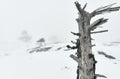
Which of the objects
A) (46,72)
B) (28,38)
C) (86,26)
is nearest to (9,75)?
(46,72)

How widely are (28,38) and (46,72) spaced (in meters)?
111

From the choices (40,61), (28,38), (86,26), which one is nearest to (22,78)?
(40,61)

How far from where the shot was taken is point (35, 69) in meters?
43.3

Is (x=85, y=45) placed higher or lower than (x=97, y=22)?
lower

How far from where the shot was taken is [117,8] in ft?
31.7

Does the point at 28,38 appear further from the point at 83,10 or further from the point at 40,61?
the point at 83,10

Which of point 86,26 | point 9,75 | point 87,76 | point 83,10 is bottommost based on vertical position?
point 9,75

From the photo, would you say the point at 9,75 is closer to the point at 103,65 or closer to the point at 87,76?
the point at 103,65

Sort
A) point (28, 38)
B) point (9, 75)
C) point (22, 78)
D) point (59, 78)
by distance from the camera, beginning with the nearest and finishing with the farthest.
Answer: point (59, 78)
point (22, 78)
point (9, 75)
point (28, 38)

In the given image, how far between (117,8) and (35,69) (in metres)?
35.1

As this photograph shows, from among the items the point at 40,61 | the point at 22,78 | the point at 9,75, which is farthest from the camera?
the point at 40,61

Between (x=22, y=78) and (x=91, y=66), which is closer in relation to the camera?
(x=91, y=66)

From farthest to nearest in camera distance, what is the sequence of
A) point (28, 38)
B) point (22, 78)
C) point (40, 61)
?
point (28, 38), point (40, 61), point (22, 78)

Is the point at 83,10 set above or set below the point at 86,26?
above
